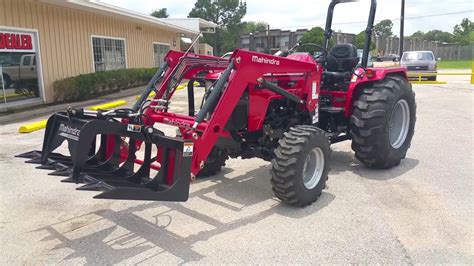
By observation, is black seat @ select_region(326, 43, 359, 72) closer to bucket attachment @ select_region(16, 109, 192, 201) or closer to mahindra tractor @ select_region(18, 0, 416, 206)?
mahindra tractor @ select_region(18, 0, 416, 206)

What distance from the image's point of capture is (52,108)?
1255 centimetres

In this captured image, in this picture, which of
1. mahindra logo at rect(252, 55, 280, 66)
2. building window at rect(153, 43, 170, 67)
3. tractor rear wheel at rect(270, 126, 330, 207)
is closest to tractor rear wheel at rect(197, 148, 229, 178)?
tractor rear wheel at rect(270, 126, 330, 207)

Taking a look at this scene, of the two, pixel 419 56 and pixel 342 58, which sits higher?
pixel 419 56

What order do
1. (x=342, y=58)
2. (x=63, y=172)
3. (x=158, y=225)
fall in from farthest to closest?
(x=342, y=58) → (x=158, y=225) → (x=63, y=172)

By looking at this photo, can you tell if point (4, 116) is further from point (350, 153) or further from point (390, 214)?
point (390, 214)

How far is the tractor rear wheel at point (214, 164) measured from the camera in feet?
17.6

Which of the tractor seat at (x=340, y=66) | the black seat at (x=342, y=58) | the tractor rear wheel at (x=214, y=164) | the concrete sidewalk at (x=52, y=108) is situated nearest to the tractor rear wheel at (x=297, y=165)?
the tractor rear wheel at (x=214, y=164)

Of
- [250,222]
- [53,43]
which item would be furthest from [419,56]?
[250,222]

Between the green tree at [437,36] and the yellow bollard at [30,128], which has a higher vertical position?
the green tree at [437,36]

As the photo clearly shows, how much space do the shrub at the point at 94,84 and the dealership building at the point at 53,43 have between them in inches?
15.1

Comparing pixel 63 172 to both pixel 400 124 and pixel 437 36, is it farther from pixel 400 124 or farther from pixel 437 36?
pixel 437 36

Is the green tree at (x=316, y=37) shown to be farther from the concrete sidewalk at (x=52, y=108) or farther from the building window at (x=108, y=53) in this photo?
the building window at (x=108, y=53)

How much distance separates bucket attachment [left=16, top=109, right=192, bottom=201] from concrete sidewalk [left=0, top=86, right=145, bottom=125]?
5777 mm

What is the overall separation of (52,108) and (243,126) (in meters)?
9.76
